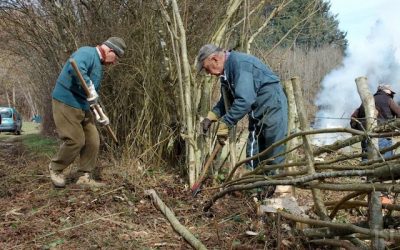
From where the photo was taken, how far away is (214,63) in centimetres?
498

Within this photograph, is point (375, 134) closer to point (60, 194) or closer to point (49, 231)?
point (49, 231)

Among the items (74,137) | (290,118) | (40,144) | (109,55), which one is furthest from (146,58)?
(40,144)

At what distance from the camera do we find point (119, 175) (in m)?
6.03

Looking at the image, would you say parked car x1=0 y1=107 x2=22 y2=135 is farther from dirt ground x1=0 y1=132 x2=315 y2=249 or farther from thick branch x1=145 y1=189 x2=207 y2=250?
thick branch x1=145 y1=189 x2=207 y2=250

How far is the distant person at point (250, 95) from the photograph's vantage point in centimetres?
485

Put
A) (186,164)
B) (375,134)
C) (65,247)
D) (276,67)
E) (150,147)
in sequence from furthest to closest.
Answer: (276,67) < (150,147) < (186,164) < (65,247) < (375,134)

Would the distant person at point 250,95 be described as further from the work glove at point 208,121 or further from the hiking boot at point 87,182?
the hiking boot at point 87,182

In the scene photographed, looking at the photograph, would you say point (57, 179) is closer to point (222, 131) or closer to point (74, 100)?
point (74, 100)

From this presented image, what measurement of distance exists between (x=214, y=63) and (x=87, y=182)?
6.98ft

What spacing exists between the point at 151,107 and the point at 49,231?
9.80ft

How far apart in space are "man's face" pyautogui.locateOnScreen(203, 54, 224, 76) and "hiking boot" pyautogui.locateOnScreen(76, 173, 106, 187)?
75.2 inches

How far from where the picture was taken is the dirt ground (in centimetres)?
374

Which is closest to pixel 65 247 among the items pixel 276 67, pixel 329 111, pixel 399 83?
pixel 276 67

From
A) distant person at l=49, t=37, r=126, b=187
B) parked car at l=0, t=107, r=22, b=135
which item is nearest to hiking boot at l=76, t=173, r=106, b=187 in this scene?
distant person at l=49, t=37, r=126, b=187
